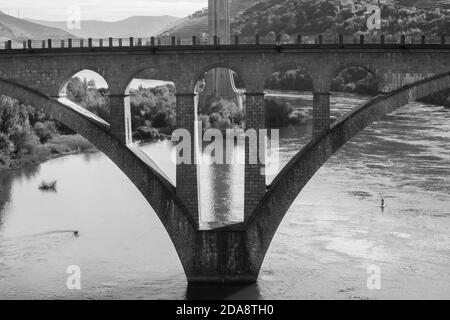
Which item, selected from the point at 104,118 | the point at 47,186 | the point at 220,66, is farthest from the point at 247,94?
the point at 104,118

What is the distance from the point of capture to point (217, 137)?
66188 millimetres

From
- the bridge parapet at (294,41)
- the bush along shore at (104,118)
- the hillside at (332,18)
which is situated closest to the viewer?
the bridge parapet at (294,41)

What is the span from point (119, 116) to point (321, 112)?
7924 millimetres

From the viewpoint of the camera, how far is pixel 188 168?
97.3 ft

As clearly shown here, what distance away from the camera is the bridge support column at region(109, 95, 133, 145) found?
1187 inches

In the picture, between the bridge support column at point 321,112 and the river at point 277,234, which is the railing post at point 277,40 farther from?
the river at point 277,234

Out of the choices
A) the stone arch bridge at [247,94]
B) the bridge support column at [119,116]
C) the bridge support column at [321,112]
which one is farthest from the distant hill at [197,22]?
the bridge support column at [321,112]

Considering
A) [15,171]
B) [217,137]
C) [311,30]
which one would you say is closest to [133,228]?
[15,171]

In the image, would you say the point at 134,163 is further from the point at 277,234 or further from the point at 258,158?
the point at 277,234

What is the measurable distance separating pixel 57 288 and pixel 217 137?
37120 mm

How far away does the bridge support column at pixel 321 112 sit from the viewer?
95.6 ft

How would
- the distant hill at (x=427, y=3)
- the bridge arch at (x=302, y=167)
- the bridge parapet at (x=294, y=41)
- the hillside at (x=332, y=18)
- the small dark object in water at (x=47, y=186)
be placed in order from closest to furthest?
1. the bridge parapet at (x=294, y=41)
2. the bridge arch at (x=302, y=167)
3. the small dark object in water at (x=47, y=186)
4. the hillside at (x=332, y=18)
5. the distant hill at (x=427, y=3)

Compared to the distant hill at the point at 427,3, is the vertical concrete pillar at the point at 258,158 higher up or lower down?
lower down

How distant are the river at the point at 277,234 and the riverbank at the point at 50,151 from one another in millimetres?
975
